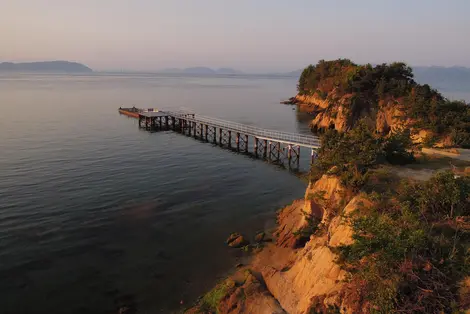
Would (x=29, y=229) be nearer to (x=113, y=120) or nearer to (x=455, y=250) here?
(x=455, y=250)

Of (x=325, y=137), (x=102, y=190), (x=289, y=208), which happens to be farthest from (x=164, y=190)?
(x=325, y=137)

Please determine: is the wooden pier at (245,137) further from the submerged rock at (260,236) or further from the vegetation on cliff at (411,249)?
the vegetation on cliff at (411,249)

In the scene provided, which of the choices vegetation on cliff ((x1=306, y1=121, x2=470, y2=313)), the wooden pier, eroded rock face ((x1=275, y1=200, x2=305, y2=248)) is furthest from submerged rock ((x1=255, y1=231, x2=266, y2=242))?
the wooden pier

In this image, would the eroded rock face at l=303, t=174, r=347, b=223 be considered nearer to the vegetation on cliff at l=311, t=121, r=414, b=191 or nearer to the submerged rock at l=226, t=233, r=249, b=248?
the vegetation on cliff at l=311, t=121, r=414, b=191

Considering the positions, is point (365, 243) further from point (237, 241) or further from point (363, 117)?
point (363, 117)

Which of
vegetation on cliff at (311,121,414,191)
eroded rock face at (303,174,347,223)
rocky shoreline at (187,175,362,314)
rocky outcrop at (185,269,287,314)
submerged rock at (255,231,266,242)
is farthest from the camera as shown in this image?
submerged rock at (255,231,266,242)

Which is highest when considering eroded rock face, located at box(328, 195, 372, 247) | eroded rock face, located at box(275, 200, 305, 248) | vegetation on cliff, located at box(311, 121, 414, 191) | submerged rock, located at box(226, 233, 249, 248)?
vegetation on cliff, located at box(311, 121, 414, 191)
